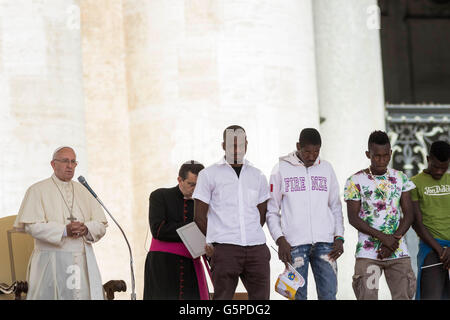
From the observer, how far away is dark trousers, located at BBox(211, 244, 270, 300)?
7.84 m

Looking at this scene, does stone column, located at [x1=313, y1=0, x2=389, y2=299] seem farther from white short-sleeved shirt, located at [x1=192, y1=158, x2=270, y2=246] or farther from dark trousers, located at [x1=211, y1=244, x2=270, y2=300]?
dark trousers, located at [x1=211, y1=244, x2=270, y2=300]

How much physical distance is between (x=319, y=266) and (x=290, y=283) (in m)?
0.34

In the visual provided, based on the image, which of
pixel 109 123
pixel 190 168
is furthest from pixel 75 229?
pixel 109 123

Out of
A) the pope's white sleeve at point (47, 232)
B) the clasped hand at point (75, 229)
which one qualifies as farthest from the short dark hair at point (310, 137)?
the pope's white sleeve at point (47, 232)

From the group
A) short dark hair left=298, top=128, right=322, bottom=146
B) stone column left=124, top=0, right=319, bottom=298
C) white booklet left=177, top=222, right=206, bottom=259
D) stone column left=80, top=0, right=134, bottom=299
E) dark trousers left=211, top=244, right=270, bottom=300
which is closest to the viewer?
dark trousers left=211, top=244, right=270, bottom=300

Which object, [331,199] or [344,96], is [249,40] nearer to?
[344,96]

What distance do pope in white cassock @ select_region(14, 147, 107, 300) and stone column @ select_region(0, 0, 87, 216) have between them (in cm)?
232

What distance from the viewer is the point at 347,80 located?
13.6 meters

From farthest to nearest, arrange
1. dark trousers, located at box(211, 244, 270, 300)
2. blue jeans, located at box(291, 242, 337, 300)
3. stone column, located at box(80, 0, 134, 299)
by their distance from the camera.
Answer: stone column, located at box(80, 0, 134, 299)
blue jeans, located at box(291, 242, 337, 300)
dark trousers, located at box(211, 244, 270, 300)

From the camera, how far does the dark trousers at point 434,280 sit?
8.53 meters

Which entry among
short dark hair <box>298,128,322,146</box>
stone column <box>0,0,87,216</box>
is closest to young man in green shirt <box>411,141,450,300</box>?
short dark hair <box>298,128,322,146</box>

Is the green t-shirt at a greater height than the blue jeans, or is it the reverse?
the green t-shirt

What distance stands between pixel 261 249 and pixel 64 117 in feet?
13.3
